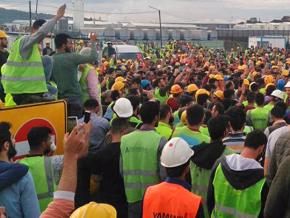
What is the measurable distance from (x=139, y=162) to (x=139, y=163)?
10mm

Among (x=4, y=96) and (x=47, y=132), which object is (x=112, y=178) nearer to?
(x=47, y=132)

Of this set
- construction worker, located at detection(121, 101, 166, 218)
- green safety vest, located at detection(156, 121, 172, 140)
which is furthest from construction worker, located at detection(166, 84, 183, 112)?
construction worker, located at detection(121, 101, 166, 218)

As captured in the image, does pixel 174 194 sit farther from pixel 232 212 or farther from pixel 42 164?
pixel 42 164

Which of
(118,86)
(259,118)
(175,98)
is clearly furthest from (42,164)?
(118,86)

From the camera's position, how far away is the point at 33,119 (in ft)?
18.9

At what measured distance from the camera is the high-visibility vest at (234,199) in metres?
4.98

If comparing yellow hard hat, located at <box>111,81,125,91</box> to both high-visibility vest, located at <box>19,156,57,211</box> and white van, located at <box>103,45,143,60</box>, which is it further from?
white van, located at <box>103,45,143,60</box>

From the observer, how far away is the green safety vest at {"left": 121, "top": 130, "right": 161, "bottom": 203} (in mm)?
6020

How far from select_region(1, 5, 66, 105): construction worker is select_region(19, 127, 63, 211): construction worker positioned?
1868mm

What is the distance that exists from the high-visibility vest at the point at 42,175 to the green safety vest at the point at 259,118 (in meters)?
5.12

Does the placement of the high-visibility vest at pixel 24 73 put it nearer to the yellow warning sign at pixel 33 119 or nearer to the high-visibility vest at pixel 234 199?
the yellow warning sign at pixel 33 119

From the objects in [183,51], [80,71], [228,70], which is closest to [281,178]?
[80,71]

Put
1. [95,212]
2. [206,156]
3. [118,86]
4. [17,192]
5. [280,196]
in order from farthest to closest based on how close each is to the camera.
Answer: [118,86] < [206,156] < [17,192] < [280,196] < [95,212]

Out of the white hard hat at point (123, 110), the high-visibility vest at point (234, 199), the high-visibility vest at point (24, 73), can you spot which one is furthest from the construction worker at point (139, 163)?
the high-visibility vest at point (24, 73)
